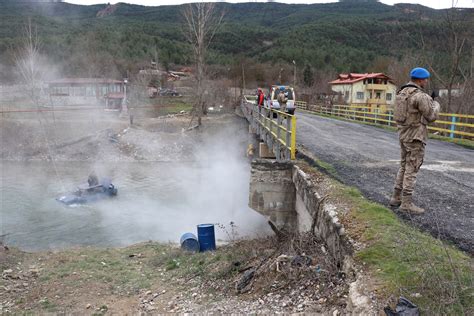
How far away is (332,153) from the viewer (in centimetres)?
1127

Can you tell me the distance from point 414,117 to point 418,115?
2.2 inches

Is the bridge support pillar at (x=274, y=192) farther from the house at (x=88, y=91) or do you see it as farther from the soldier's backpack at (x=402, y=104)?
the house at (x=88, y=91)

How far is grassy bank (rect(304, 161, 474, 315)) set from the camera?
3.38m

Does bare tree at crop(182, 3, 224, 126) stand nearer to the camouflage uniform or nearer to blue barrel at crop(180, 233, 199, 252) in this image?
blue barrel at crop(180, 233, 199, 252)

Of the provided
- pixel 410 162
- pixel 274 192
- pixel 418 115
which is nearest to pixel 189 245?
pixel 274 192

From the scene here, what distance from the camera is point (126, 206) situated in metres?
17.4

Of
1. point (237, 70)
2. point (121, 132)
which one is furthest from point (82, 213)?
point (237, 70)

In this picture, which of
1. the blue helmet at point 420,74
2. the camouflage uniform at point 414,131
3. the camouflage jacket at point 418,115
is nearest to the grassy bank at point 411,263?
the camouflage uniform at point 414,131

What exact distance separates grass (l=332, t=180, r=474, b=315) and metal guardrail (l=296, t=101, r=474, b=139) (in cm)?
840

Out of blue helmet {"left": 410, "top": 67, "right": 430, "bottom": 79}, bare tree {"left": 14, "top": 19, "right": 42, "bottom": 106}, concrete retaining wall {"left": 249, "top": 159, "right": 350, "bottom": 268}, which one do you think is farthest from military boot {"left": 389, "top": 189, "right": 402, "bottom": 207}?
bare tree {"left": 14, "top": 19, "right": 42, "bottom": 106}

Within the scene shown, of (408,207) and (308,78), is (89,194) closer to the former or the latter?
(408,207)

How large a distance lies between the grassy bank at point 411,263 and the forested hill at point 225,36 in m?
21.5

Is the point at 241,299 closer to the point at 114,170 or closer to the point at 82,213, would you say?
the point at 82,213

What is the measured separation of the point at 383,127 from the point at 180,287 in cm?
1613
